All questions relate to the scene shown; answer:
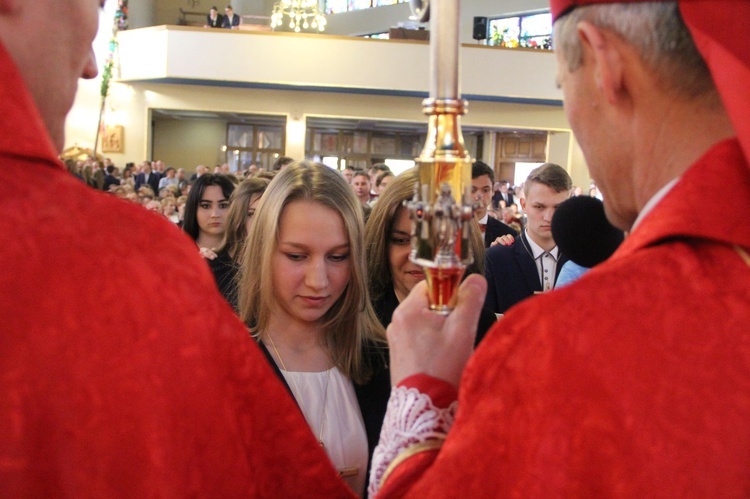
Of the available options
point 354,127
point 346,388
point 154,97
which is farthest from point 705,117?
point 354,127

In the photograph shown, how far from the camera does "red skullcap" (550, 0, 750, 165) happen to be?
91 centimetres

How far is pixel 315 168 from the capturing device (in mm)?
2455

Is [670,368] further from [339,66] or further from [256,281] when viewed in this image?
[339,66]

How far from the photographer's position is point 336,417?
208 centimetres

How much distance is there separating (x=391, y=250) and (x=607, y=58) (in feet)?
6.23

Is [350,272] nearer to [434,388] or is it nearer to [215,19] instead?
[434,388]

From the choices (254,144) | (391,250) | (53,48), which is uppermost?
(254,144)

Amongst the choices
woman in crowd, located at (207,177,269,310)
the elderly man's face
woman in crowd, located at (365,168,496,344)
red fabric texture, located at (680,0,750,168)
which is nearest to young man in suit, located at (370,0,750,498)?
red fabric texture, located at (680,0,750,168)

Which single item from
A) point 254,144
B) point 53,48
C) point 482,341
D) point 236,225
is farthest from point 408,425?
point 254,144

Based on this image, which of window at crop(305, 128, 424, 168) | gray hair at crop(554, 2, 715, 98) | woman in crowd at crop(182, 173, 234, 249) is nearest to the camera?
gray hair at crop(554, 2, 715, 98)

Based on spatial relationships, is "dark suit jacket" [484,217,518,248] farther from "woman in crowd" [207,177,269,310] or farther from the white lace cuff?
the white lace cuff

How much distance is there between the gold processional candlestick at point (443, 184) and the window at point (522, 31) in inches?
793

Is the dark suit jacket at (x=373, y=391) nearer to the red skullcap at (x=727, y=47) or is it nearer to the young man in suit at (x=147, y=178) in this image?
the red skullcap at (x=727, y=47)

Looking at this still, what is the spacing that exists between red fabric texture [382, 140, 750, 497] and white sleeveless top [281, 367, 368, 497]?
1047 millimetres
